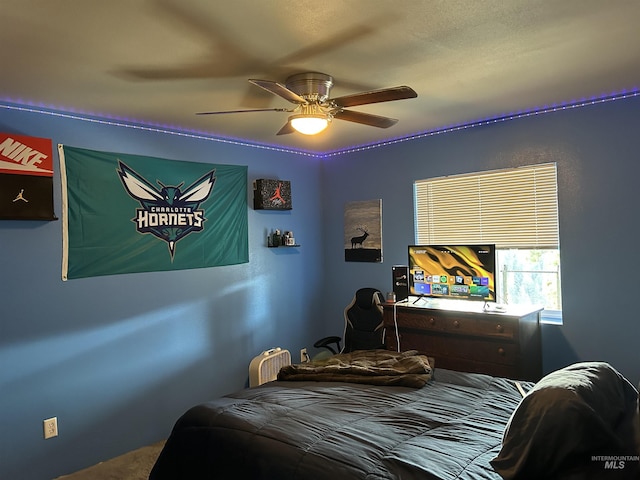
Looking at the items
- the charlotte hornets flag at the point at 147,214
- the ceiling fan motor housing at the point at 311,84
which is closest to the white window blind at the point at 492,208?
the charlotte hornets flag at the point at 147,214

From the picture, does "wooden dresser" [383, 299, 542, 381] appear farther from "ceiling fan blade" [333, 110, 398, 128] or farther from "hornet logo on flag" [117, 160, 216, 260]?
"hornet logo on flag" [117, 160, 216, 260]

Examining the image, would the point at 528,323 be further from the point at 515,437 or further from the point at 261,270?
the point at 261,270

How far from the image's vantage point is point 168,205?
13.3ft

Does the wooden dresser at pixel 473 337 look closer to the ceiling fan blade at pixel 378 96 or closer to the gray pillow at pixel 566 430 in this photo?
the gray pillow at pixel 566 430

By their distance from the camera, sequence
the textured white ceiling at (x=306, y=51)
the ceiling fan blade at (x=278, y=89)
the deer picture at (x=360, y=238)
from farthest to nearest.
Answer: the deer picture at (x=360, y=238), the ceiling fan blade at (x=278, y=89), the textured white ceiling at (x=306, y=51)

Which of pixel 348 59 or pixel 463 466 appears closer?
pixel 463 466

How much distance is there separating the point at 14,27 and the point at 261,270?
3.04 meters

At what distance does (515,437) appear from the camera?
176 cm

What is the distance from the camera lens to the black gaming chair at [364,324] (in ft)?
14.7

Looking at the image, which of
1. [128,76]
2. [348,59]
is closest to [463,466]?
[348,59]

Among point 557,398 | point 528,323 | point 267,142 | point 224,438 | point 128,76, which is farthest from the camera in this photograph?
point 267,142

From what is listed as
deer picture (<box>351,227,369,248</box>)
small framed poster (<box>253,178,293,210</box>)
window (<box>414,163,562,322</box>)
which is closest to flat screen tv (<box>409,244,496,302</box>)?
window (<box>414,163,562,322</box>)

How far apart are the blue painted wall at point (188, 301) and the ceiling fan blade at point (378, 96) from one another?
72.7 inches
